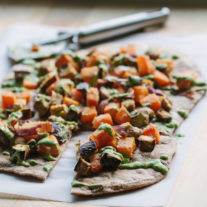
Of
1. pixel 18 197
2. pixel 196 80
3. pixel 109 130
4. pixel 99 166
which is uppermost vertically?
pixel 196 80

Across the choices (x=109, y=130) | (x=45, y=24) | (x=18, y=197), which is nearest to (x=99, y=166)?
(x=109, y=130)

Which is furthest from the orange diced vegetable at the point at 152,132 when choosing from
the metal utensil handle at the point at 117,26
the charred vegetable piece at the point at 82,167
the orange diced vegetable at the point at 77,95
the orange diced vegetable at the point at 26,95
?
the metal utensil handle at the point at 117,26

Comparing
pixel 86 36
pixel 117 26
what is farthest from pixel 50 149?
pixel 117 26

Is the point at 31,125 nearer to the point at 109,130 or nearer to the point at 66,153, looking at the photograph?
the point at 66,153

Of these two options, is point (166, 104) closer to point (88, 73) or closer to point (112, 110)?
point (112, 110)

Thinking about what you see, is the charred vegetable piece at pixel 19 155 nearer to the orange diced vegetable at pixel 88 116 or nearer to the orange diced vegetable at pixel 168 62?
the orange diced vegetable at pixel 88 116

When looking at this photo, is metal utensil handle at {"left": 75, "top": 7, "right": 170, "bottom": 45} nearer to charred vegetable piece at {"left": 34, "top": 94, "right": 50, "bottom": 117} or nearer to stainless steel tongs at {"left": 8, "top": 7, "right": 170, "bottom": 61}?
stainless steel tongs at {"left": 8, "top": 7, "right": 170, "bottom": 61}

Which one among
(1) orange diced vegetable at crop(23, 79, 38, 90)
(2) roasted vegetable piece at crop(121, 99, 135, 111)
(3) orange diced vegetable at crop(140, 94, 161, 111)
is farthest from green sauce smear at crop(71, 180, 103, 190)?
(1) orange diced vegetable at crop(23, 79, 38, 90)
